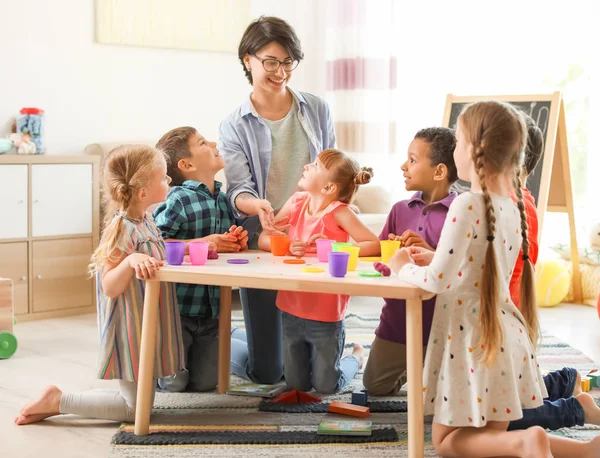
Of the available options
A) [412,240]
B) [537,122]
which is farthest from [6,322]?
[537,122]

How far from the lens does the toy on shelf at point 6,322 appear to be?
11.9 ft

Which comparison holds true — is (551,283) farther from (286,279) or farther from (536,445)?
(286,279)

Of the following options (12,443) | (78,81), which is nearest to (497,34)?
(78,81)

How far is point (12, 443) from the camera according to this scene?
2.57 meters

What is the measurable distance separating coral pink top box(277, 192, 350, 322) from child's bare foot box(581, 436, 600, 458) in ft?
3.08

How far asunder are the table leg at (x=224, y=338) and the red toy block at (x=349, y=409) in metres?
0.44

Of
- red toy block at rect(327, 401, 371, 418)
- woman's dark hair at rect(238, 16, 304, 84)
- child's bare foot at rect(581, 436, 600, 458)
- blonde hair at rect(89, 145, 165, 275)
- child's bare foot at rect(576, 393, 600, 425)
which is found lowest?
red toy block at rect(327, 401, 371, 418)

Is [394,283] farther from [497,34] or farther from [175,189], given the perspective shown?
[497,34]

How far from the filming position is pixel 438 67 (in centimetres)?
581

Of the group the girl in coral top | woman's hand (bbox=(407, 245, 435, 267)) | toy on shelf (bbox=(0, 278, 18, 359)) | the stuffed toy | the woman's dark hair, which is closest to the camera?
woman's hand (bbox=(407, 245, 435, 267))

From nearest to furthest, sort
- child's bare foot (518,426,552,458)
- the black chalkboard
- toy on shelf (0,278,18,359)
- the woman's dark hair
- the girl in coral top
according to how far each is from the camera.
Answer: child's bare foot (518,426,552,458) < the girl in coral top < the woman's dark hair < toy on shelf (0,278,18,359) < the black chalkboard

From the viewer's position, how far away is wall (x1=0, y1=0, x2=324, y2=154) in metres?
4.77

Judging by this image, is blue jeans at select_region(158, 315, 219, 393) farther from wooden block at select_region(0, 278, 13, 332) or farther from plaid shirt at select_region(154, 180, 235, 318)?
wooden block at select_region(0, 278, 13, 332)

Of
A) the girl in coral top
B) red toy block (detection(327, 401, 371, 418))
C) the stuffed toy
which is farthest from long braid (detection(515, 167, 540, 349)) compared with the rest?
the stuffed toy
